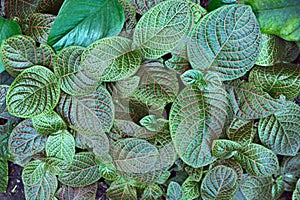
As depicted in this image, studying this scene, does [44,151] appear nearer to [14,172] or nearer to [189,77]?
[14,172]

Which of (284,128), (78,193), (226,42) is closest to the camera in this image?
(226,42)

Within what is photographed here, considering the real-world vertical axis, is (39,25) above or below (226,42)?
below

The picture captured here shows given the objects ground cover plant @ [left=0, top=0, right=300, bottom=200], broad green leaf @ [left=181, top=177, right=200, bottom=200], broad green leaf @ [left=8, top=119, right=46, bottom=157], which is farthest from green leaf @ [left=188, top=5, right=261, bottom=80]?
broad green leaf @ [left=8, top=119, right=46, bottom=157]

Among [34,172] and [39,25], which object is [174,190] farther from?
[39,25]

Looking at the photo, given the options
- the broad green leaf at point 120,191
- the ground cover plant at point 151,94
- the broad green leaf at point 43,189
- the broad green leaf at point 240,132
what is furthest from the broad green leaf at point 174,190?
the broad green leaf at point 43,189

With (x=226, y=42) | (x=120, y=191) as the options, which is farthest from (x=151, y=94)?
(x=120, y=191)

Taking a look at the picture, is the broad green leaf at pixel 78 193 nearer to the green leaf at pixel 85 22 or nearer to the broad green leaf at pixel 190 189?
the broad green leaf at pixel 190 189
